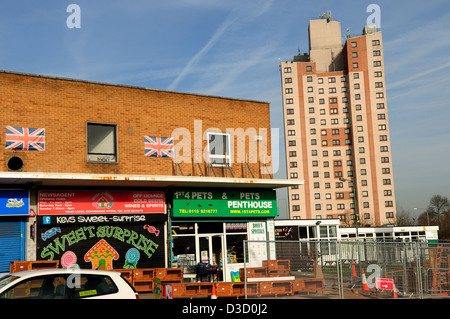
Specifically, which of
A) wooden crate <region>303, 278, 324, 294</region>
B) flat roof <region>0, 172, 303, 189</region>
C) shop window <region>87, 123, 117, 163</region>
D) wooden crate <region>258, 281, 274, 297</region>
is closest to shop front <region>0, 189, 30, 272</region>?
flat roof <region>0, 172, 303, 189</region>

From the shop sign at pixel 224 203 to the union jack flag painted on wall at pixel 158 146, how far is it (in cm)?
179

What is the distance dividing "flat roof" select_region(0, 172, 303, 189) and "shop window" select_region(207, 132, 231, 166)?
1462 mm

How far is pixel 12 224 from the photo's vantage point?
1777 cm

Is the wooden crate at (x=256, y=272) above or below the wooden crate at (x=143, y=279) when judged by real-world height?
above

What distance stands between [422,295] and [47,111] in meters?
15.0

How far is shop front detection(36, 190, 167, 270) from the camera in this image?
60.5 feet

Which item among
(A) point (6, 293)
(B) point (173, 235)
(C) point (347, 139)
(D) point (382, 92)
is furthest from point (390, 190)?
(A) point (6, 293)

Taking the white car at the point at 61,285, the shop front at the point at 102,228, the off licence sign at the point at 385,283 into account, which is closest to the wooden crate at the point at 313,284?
the off licence sign at the point at 385,283

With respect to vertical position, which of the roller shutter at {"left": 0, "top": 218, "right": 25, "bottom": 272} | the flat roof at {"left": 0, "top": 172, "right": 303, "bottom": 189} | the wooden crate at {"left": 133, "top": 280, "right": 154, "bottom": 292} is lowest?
the wooden crate at {"left": 133, "top": 280, "right": 154, "bottom": 292}

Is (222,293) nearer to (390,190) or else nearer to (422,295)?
(422,295)

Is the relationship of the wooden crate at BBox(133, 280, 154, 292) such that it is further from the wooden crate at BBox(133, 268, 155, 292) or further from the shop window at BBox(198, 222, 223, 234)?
the shop window at BBox(198, 222, 223, 234)

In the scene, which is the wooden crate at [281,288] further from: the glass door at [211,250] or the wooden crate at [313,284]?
the glass door at [211,250]

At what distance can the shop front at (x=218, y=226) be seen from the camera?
21188mm

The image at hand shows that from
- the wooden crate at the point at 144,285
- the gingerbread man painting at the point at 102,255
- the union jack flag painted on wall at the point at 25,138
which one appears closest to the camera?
the union jack flag painted on wall at the point at 25,138
